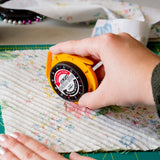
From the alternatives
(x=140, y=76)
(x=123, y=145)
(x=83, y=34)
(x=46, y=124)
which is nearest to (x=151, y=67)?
(x=140, y=76)

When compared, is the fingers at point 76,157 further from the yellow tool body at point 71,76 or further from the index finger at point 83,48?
the index finger at point 83,48

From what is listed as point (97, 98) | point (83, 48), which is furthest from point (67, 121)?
point (83, 48)

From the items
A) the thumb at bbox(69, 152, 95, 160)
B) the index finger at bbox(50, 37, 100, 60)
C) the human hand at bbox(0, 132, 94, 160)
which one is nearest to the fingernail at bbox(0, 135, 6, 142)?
the human hand at bbox(0, 132, 94, 160)

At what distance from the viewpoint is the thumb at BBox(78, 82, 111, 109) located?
803mm

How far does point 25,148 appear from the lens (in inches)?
30.6

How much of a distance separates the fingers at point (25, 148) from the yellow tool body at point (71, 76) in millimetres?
197

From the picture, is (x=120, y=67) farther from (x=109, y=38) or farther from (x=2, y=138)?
(x=2, y=138)

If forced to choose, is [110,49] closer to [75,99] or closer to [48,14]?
[75,99]

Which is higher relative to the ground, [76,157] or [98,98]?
[98,98]

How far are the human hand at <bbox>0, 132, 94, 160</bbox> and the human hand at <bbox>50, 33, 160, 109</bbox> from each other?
0.19m

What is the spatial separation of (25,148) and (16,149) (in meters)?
0.03

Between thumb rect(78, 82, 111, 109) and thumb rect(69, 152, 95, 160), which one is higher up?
thumb rect(78, 82, 111, 109)

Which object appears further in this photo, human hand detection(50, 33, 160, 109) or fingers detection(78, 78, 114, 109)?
fingers detection(78, 78, 114, 109)

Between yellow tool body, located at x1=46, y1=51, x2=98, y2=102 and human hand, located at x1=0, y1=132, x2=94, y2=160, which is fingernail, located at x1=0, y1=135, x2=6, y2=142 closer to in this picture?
human hand, located at x1=0, y1=132, x2=94, y2=160
